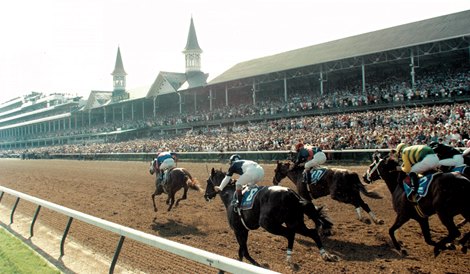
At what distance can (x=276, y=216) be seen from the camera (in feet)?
18.4

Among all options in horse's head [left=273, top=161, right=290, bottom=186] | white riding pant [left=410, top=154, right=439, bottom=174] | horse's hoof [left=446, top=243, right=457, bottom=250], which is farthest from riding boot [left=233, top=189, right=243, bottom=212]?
horse's hoof [left=446, top=243, right=457, bottom=250]

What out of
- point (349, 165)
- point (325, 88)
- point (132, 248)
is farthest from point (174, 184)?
point (325, 88)

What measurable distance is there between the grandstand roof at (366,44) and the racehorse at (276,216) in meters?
21.3

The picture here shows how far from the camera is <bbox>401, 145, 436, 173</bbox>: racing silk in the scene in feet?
19.5

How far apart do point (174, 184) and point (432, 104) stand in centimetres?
1752

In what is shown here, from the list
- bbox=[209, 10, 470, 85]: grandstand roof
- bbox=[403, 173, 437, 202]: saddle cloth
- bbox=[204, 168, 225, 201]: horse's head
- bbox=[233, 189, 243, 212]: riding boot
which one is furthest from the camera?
bbox=[209, 10, 470, 85]: grandstand roof

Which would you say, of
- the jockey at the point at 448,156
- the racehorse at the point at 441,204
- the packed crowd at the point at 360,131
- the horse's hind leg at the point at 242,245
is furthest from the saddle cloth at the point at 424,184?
the packed crowd at the point at 360,131

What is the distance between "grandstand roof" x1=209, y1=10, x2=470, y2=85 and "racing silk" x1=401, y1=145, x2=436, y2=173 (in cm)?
1970

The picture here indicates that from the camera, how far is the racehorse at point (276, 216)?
18.5ft

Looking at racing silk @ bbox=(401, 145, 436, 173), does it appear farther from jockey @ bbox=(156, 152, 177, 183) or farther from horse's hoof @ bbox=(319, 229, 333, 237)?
jockey @ bbox=(156, 152, 177, 183)

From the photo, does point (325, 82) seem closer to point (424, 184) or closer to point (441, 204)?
point (424, 184)

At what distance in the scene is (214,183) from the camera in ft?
25.3

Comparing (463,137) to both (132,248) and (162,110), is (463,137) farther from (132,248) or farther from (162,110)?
(162,110)

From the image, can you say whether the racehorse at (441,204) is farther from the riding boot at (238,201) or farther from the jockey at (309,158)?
the riding boot at (238,201)
